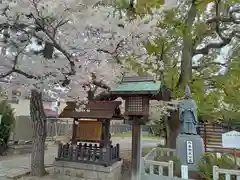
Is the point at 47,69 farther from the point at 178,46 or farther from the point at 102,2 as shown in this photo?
the point at 178,46

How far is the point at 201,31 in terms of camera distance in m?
9.89

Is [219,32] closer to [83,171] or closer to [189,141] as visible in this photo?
[189,141]

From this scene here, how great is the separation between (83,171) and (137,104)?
2.54m

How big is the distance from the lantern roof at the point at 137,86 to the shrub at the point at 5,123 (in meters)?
6.57

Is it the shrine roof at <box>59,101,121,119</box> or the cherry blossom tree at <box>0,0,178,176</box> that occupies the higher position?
the cherry blossom tree at <box>0,0,178,176</box>

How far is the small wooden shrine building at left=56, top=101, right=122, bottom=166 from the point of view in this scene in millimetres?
7309

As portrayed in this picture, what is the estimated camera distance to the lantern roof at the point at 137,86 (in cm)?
646

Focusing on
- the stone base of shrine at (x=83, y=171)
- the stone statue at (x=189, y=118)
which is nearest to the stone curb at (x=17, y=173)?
Result: the stone base of shrine at (x=83, y=171)

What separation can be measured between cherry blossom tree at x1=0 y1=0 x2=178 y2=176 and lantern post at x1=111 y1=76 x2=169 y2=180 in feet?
1.83

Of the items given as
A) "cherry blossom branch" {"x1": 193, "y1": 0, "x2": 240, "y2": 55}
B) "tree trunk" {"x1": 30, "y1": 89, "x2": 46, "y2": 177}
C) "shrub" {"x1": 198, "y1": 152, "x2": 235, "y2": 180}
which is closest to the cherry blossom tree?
"tree trunk" {"x1": 30, "y1": 89, "x2": 46, "y2": 177}

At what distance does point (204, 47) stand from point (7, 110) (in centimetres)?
948

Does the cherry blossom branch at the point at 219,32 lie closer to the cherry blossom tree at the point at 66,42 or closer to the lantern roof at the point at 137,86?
the cherry blossom tree at the point at 66,42

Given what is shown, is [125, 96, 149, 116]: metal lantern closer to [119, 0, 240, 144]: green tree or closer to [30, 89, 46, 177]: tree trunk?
[119, 0, 240, 144]: green tree

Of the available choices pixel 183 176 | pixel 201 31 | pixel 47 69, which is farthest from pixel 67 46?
pixel 201 31
